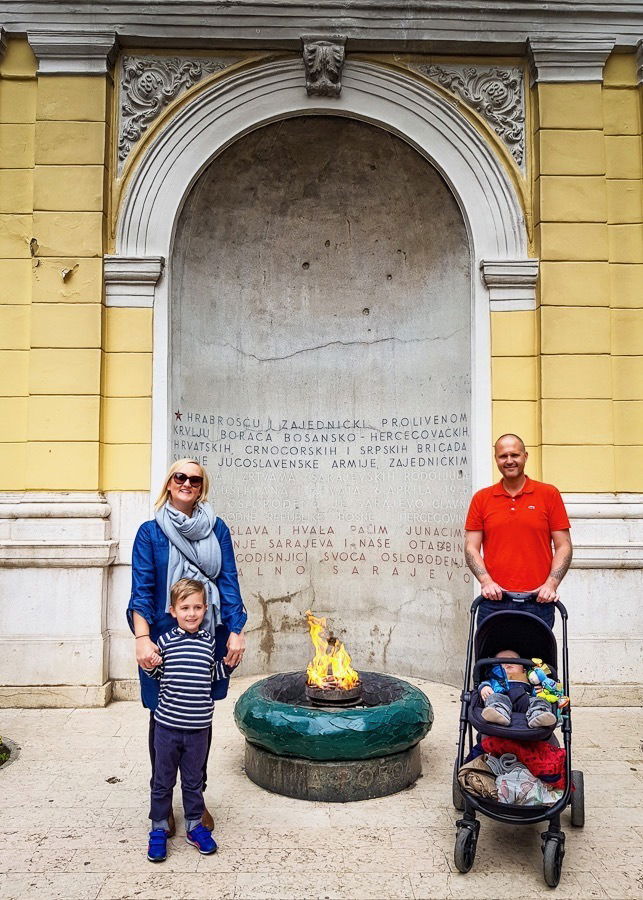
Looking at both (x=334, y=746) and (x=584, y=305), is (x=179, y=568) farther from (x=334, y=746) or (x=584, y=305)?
(x=584, y=305)

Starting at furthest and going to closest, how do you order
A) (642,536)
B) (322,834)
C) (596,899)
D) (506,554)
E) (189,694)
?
(642,536)
(506,554)
(322,834)
(189,694)
(596,899)

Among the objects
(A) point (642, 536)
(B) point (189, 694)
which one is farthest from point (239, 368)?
(B) point (189, 694)

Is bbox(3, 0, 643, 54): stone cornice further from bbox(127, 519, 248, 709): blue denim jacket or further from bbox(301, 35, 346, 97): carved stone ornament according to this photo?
bbox(127, 519, 248, 709): blue denim jacket

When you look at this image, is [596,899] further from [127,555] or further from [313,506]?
[313,506]

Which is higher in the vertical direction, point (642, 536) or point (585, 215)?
point (585, 215)

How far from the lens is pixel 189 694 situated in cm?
329

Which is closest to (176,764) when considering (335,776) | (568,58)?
(335,776)

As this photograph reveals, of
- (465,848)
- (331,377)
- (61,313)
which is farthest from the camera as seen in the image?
(331,377)

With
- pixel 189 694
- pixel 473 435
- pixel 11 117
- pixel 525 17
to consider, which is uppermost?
pixel 525 17

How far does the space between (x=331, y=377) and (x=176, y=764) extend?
15.3ft

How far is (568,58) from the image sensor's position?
636cm

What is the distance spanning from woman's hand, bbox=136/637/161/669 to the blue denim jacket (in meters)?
0.12

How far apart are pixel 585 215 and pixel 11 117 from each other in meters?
4.87

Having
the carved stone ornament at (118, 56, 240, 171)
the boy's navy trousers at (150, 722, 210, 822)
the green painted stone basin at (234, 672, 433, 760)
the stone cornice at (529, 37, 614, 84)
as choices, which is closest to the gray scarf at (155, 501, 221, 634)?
the boy's navy trousers at (150, 722, 210, 822)
